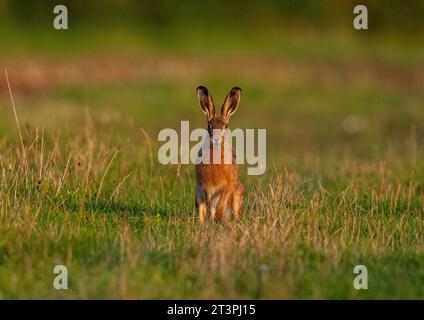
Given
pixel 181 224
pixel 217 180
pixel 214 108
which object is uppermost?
pixel 214 108

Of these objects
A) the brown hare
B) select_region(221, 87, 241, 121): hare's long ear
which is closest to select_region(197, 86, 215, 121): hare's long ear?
the brown hare

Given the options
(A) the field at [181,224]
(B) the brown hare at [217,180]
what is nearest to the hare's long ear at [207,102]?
(B) the brown hare at [217,180]

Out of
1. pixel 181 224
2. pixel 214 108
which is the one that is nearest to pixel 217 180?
pixel 181 224

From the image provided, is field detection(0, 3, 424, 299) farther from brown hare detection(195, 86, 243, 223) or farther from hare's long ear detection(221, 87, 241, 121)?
hare's long ear detection(221, 87, 241, 121)

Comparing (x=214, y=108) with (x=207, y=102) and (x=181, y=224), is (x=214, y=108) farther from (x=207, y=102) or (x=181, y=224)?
(x=181, y=224)

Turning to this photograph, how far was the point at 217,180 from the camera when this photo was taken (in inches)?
356

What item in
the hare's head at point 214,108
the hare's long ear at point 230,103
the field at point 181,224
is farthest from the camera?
the hare's long ear at point 230,103

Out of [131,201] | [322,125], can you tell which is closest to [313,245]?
[131,201]

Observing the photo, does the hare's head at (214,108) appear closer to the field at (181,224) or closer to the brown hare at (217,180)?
the brown hare at (217,180)

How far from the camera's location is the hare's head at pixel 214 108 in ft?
28.7

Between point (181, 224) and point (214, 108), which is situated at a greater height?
point (214, 108)

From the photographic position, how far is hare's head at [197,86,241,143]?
28.7 feet

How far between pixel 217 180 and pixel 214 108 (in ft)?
2.35
